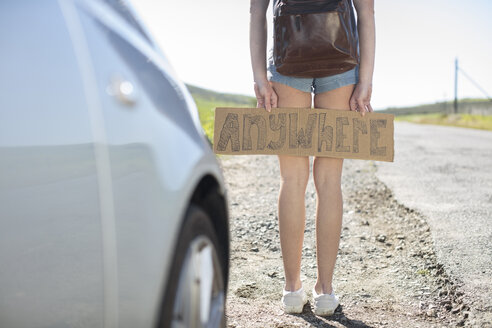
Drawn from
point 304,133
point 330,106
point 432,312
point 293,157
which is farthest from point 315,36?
point 432,312

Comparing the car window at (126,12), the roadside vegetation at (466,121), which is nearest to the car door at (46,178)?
the car window at (126,12)

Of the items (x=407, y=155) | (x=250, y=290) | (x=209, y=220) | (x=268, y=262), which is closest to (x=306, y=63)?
(x=209, y=220)

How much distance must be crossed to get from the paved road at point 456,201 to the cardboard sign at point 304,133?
0.97 metres

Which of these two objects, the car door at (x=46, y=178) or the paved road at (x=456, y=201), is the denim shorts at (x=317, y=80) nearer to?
the paved road at (x=456, y=201)

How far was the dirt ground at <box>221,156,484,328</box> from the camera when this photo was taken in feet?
8.66

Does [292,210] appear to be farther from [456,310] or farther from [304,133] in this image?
[456,310]

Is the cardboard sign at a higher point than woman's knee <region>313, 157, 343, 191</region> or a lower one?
higher

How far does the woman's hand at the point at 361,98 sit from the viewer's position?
2535 mm

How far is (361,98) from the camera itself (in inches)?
100.0

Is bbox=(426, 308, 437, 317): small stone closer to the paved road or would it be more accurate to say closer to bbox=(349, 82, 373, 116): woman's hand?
the paved road

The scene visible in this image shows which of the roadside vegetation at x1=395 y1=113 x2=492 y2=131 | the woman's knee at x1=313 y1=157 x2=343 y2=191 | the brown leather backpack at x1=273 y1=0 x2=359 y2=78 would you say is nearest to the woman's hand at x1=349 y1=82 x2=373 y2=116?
the brown leather backpack at x1=273 y1=0 x2=359 y2=78

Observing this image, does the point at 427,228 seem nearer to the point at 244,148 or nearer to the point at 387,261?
the point at 387,261

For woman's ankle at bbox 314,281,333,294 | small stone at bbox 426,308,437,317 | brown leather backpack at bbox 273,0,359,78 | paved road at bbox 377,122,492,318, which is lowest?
paved road at bbox 377,122,492,318

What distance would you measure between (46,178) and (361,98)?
176 centimetres
